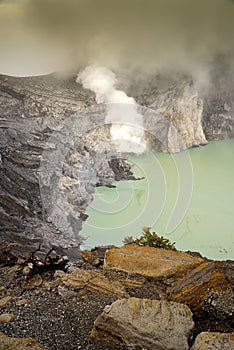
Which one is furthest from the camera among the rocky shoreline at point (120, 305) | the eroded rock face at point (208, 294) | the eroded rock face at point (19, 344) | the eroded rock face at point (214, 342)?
the eroded rock face at point (208, 294)

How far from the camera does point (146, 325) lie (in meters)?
4.29

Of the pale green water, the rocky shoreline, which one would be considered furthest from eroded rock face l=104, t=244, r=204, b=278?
the pale green water

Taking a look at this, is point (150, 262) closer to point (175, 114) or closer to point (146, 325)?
point (146, 325)

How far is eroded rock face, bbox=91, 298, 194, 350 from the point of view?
13.4 ft

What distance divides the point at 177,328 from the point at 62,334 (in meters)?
1.28

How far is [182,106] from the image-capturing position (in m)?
65.8

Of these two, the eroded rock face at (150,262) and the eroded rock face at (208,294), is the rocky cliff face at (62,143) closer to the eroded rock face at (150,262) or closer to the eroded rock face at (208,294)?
the eroded rock face at (150,262)

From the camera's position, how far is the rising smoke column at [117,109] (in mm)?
54250

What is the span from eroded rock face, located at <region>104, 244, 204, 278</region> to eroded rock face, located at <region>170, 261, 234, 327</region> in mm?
950

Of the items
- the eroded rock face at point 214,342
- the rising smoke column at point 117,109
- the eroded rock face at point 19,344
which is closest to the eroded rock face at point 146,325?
the eroded rock face at point 214,342

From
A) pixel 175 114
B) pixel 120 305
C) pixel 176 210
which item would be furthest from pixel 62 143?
pixel 120 305

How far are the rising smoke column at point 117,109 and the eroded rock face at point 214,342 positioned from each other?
161 feet

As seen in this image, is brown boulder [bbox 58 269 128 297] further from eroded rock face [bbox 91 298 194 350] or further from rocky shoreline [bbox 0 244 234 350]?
eroded rock face [bbox 91 298 194 350]

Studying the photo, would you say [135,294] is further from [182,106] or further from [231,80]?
[231,80]
